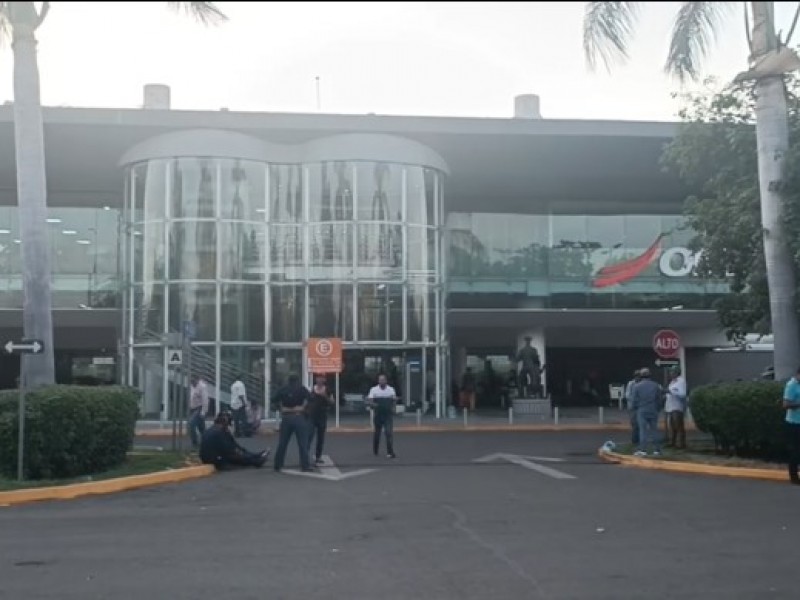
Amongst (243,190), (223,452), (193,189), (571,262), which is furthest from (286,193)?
(223,452)

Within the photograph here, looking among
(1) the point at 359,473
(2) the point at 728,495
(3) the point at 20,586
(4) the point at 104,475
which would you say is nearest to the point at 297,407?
(1) the point at 359,473

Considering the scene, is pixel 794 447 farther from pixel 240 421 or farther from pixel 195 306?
pixel 195 306

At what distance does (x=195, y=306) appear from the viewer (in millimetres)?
31078

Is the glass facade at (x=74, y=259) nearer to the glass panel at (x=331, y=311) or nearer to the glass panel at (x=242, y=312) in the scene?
the glass panel at (x=242, y=312)

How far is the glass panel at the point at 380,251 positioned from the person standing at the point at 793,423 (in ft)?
59.6

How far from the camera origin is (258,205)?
32125 millimetres

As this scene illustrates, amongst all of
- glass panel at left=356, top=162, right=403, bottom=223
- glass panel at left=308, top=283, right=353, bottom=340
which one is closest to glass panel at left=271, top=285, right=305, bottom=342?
glass panel at left=308, top=283, right=353, bottom=340

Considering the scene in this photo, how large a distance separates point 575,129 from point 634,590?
87.2 ft

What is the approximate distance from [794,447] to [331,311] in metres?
19.0

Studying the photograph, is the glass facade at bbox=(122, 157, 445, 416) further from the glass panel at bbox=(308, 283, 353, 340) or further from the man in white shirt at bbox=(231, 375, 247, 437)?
the man in white shirt at bbox=(231, 375, 247, 437)

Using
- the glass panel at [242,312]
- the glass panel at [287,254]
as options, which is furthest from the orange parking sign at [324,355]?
the glass panel at [287,254]

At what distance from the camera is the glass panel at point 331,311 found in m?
32.0

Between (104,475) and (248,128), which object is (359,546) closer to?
(104,475)

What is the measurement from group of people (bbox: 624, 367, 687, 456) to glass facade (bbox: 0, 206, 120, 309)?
71.0 ft
